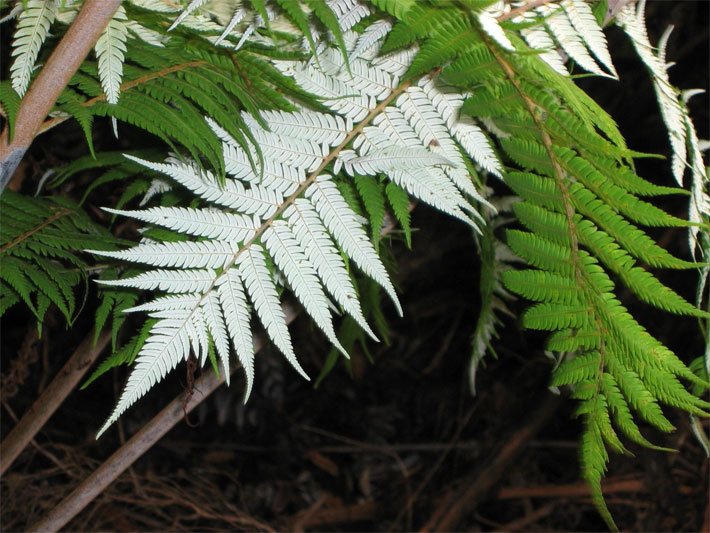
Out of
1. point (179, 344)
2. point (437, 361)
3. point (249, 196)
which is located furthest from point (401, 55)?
point (437, 361)

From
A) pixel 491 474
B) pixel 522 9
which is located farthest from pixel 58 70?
pixel 491 474

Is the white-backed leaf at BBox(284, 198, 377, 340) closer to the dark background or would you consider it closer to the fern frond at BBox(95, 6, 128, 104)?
the fern frond at BBox(95, 6, 128, 104)

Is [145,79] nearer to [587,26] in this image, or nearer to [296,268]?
[296,268]

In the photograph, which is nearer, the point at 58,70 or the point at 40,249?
the point at 58,70

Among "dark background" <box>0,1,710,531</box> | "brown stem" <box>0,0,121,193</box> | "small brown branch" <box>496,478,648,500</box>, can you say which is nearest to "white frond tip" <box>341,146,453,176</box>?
"brown stem" <box>0,0,121,193</box>

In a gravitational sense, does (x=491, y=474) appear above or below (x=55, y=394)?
below

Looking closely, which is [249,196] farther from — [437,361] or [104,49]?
[437,361]
